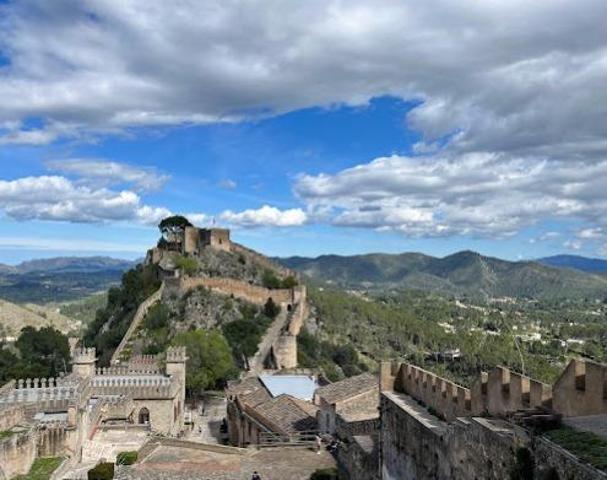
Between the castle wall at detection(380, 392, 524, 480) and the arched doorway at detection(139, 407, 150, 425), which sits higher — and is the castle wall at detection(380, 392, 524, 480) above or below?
above

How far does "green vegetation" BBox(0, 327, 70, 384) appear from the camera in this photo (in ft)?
184

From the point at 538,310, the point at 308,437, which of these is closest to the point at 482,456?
the point at 308,437

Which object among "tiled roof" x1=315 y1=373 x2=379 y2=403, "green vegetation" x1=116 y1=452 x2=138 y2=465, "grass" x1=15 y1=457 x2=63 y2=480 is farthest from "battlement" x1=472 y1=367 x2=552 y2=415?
"tiled roof" x1=315 y1=373 x2=379 y2=403

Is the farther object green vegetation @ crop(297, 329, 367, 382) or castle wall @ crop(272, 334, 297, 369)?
green vegetation @ crop(297, 329, 367, 382)

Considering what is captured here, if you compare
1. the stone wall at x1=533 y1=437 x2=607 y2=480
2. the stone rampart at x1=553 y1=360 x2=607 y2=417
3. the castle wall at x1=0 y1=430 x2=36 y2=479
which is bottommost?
the castle wall at x1=0 y1=430 x2=36 y2=479

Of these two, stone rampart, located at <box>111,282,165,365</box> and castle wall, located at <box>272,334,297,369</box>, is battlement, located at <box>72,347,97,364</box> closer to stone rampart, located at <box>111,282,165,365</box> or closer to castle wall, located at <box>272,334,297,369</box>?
stone rampart, located at <box>111,282,165,365</box>

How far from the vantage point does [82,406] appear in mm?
27875

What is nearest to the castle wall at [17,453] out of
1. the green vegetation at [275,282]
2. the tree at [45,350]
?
the tree at [45,350]

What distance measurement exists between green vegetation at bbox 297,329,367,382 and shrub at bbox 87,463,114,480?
138 feet

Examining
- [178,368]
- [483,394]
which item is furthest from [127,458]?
[178,368]

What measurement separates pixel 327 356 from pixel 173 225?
26.0m

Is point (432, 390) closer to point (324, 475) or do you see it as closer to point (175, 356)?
point (324, 475)

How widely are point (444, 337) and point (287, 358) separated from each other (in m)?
45.8

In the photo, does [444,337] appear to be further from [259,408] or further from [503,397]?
[503,397]
